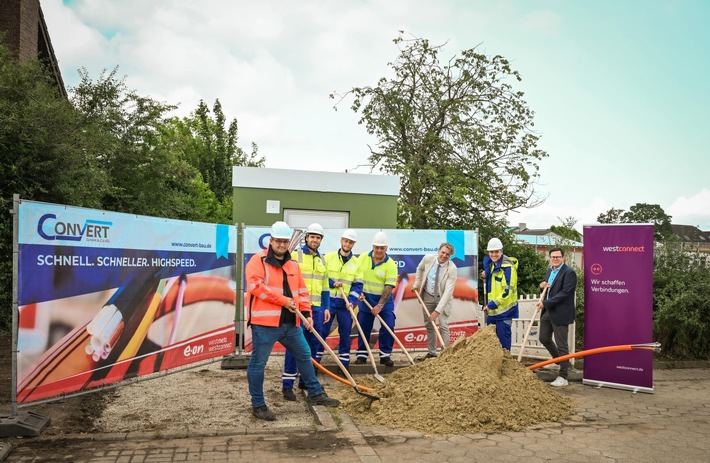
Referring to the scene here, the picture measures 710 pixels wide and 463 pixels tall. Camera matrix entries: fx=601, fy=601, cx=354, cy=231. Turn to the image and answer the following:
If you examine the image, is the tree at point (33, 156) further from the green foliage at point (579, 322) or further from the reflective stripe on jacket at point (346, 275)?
the green foliage at point (579, 322)

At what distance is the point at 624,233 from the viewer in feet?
27.5

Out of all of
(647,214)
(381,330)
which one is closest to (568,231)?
(381,330)

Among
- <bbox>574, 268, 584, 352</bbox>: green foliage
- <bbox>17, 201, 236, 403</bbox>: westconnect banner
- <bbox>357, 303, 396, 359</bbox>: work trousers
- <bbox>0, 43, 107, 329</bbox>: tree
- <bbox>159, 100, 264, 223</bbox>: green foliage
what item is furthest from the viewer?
<bbox>159, 100, 264, 223</bbox>: green foliage

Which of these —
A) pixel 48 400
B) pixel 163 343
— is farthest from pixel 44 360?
pixel 163 343

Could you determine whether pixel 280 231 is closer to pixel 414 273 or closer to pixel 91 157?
pixel 414 273

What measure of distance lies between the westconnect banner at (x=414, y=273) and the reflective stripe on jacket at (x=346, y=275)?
4.45ft

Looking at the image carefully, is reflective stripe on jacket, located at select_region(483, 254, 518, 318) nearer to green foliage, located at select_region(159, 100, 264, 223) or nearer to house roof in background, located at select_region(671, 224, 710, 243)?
house roof in background, located at select_region(671, 224, 710, 243)

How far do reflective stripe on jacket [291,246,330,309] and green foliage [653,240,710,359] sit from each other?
6273mm

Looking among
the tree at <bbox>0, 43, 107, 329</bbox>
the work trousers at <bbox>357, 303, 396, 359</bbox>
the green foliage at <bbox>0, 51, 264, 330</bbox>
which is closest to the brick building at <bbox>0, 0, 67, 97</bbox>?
the green foliage at <bbox>0, 51, 264, 330</bbox>

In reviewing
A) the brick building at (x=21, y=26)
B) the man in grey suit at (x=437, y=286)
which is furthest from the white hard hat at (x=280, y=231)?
the brick building at (x=21, y=26)

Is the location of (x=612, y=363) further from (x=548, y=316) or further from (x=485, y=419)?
(x=485, y=419)

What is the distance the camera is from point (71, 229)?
19.7 ft

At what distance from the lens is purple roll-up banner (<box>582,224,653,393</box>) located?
8.14 meters

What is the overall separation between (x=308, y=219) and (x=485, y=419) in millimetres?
6795
